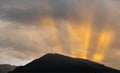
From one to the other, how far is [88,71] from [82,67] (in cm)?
693

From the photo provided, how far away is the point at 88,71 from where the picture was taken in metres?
195

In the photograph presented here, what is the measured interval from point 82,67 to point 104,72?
56.3 feet

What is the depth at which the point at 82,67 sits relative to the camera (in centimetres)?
19988

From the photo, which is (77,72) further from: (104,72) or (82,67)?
(104,72)

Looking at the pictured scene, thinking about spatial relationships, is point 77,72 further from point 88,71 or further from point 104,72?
point 104,72

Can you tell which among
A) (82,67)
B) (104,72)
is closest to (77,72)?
(82,67)

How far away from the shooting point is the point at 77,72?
640 feet

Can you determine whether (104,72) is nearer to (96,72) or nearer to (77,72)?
(96,72)

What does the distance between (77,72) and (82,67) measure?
23.4ft

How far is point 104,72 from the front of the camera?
19962cm

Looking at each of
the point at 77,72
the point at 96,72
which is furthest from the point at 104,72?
the point at 77,72

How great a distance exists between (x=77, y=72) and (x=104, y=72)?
2140 cm
